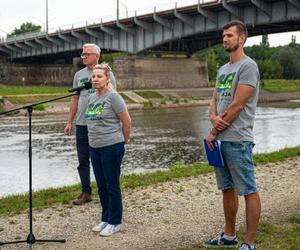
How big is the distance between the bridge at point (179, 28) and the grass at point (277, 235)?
1238 inches

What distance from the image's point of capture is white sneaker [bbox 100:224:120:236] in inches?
245

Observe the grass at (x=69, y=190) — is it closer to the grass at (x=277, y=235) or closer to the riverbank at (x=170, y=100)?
the grass at (x=277, y=235)

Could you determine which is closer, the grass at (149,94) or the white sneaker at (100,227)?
the white sneaker at (100,227)

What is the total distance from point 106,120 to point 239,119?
1.74 metres

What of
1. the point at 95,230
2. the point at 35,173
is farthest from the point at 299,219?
the point at 35,173

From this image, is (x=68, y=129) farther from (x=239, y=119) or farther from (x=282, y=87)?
(x=282, y=87)

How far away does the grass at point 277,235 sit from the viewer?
5605mm

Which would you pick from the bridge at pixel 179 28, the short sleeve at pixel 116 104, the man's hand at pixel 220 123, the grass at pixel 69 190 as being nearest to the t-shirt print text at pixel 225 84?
the man's hand at pixel 220 123

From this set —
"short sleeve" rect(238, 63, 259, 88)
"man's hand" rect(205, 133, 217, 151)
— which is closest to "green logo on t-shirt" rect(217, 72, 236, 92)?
"short sleeve" rect(238, 63, 259, 88)

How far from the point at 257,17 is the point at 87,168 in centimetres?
3418

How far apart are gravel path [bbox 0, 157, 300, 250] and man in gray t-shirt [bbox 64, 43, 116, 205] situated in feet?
1.09

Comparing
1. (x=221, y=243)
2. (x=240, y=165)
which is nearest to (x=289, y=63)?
(x=221, y=243)

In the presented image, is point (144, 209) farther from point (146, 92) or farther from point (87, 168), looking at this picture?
point (146, 92)

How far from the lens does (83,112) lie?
25.1 feet
